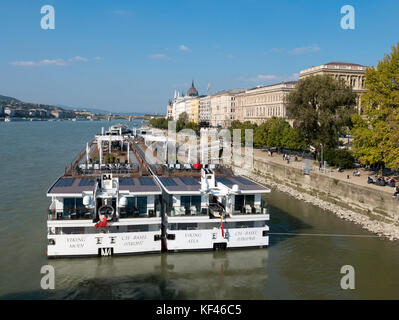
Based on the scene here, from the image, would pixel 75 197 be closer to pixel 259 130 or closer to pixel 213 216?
pixel 213 216

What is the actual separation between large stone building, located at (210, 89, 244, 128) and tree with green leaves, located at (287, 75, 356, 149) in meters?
67.8

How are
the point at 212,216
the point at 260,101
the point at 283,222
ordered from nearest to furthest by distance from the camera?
the point at 212,216
the point at 283,222
the point at 260,101

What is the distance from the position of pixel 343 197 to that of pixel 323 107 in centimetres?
1587

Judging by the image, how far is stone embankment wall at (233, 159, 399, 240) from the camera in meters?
26.1

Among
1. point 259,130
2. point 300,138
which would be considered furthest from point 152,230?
point 259,130

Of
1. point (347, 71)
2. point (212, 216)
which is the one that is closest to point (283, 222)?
point (212, 216)

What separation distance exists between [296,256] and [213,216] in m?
4.88

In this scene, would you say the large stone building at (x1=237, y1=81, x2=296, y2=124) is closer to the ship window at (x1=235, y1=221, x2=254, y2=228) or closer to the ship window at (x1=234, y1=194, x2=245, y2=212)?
the ship window at (x1=234, y1=194, x2=245, y2=212)

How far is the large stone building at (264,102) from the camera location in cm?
8538

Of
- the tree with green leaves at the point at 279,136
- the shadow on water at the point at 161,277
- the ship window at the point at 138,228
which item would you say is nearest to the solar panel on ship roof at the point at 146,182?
the ship window at the point at 138,228

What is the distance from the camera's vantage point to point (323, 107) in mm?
44656

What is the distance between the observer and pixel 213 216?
63.7 ft

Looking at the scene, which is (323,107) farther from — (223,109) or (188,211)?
(223,109)

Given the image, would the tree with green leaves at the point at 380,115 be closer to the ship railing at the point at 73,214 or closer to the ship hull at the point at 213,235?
the ship hull at the point at 213,235
